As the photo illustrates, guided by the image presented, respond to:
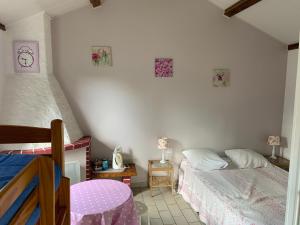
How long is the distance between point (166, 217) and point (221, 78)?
2.22 metres

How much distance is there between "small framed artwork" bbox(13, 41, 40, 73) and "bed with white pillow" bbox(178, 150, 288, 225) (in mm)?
2487

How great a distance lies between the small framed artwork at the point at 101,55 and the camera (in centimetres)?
349

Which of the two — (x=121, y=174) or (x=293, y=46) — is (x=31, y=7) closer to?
(x=121, y=174)

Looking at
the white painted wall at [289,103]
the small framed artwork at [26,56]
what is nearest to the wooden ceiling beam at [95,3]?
the small framed artwork at [26,56]

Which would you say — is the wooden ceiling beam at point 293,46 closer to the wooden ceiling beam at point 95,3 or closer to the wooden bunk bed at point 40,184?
the wooden ceiling beam at point 95,3

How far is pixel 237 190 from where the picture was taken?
9.23ft

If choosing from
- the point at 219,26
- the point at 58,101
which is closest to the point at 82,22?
the point at 58,101

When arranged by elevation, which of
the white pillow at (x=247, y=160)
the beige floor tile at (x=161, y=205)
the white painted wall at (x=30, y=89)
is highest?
the white painted wall at (x=30, y=89)

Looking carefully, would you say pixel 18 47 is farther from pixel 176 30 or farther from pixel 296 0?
pixel 296 0

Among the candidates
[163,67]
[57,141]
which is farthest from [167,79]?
[57,141]

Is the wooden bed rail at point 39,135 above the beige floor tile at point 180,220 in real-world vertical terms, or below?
above

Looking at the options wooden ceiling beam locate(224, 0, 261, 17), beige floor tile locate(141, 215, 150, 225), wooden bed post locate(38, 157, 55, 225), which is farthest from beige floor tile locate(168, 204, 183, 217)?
wooden ceiling beam locate(224, 0, 261, 17)

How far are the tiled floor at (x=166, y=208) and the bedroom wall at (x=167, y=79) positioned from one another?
1.17ft

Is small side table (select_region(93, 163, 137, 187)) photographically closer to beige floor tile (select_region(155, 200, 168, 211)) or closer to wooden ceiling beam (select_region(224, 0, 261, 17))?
beige floor tile (select_region(155, 200, 168, 211))
